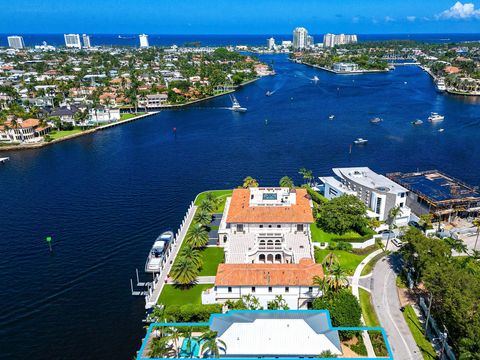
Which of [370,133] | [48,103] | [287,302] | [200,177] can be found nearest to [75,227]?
[200,177]

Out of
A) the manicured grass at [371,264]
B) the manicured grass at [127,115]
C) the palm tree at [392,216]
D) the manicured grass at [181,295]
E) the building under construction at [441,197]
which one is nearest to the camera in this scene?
the manicured grass at [181,295]

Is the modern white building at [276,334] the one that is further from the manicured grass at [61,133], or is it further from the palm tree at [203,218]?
the manicured grass at [61,133]

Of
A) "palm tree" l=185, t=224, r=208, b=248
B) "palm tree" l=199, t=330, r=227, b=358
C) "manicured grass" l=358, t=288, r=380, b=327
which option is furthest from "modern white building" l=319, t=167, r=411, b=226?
"palm tree" l=199, t=330, r=227, b=358

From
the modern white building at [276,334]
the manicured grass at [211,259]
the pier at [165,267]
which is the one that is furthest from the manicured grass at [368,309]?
the pier at [165,267]

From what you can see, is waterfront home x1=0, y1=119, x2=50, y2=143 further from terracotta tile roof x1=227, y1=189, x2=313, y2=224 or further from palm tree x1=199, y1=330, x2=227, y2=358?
palm tree x1=199, y1=330, x2=227, y2=358

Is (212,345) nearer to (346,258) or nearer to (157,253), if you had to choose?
(157,253)
